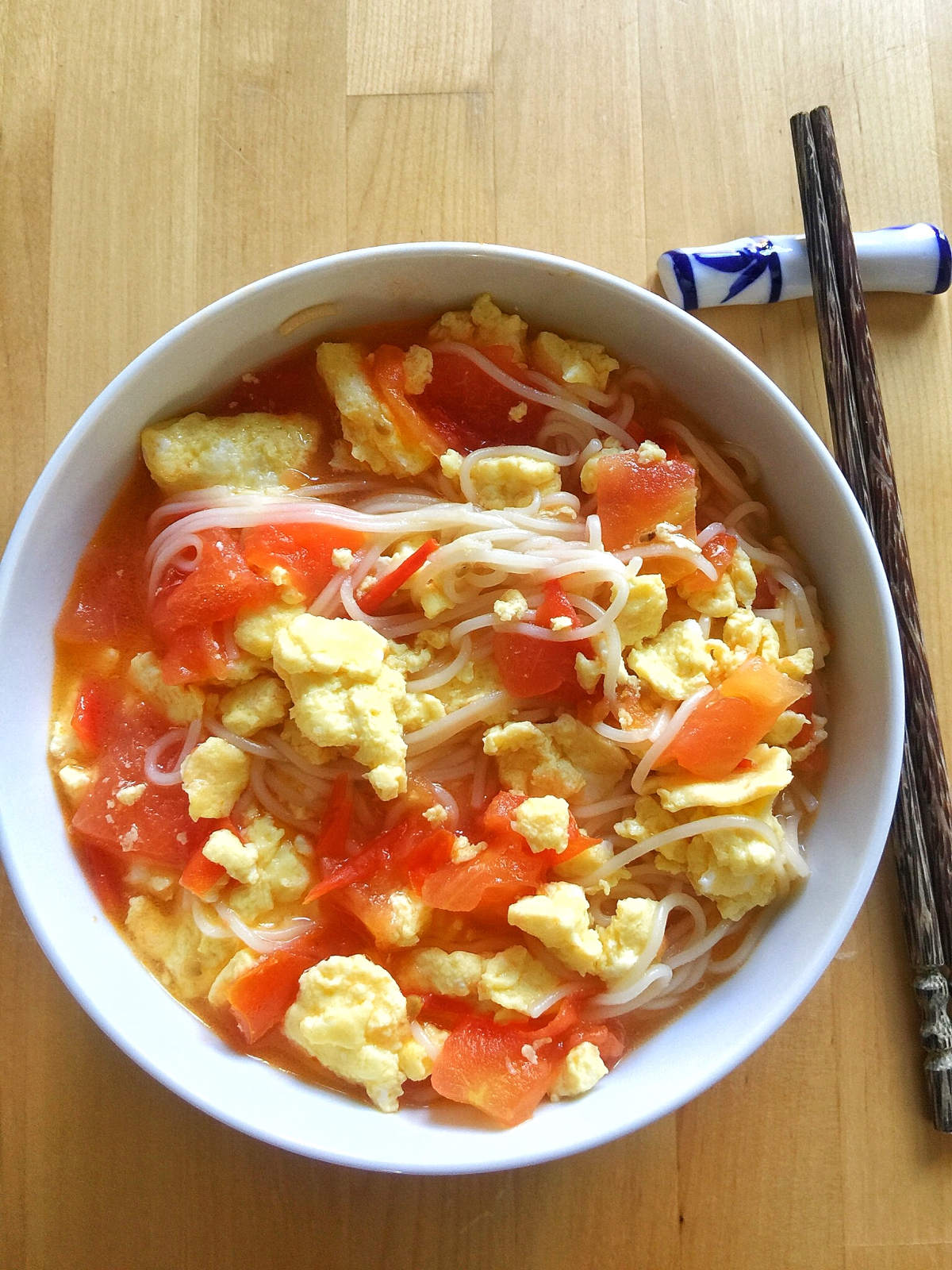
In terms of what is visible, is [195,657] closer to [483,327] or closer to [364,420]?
[364,420]

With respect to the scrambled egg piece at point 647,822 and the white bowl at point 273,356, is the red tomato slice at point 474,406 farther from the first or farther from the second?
the scrambled egg piece at point 647,822

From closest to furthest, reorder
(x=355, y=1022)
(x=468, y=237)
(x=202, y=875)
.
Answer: (x=355, y=1022) → (x=202, y=875) → (x=468, y=237)

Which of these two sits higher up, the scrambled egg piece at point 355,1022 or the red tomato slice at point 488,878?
the red tomato slice at point 488,878

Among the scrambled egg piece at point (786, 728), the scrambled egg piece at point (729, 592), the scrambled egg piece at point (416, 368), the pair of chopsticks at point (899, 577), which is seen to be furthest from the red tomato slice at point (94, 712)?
the pair of chopsticks at point (899, 577)

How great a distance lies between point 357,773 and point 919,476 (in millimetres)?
1534

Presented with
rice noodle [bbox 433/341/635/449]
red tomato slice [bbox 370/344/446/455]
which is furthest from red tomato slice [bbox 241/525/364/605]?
rice noodle [bbox 433/341/635/449]

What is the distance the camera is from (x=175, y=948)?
80.1 inches

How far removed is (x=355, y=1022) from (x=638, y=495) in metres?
1.26

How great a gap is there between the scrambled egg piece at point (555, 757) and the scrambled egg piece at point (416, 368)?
2.59ft

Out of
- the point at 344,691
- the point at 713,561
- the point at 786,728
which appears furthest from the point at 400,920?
the point at 713,561

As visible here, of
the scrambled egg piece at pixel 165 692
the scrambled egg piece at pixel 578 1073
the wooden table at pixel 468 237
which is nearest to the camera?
the scrambled egg piece at pixel 578 1073

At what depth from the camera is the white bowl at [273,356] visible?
71.2 inches

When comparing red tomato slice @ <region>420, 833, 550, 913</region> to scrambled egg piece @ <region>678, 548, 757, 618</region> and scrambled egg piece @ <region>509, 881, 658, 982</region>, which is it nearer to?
scrambled egg piece @ <region>509, 881, 658, 982</region>

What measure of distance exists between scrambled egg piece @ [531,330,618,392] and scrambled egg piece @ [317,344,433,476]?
34 cm
